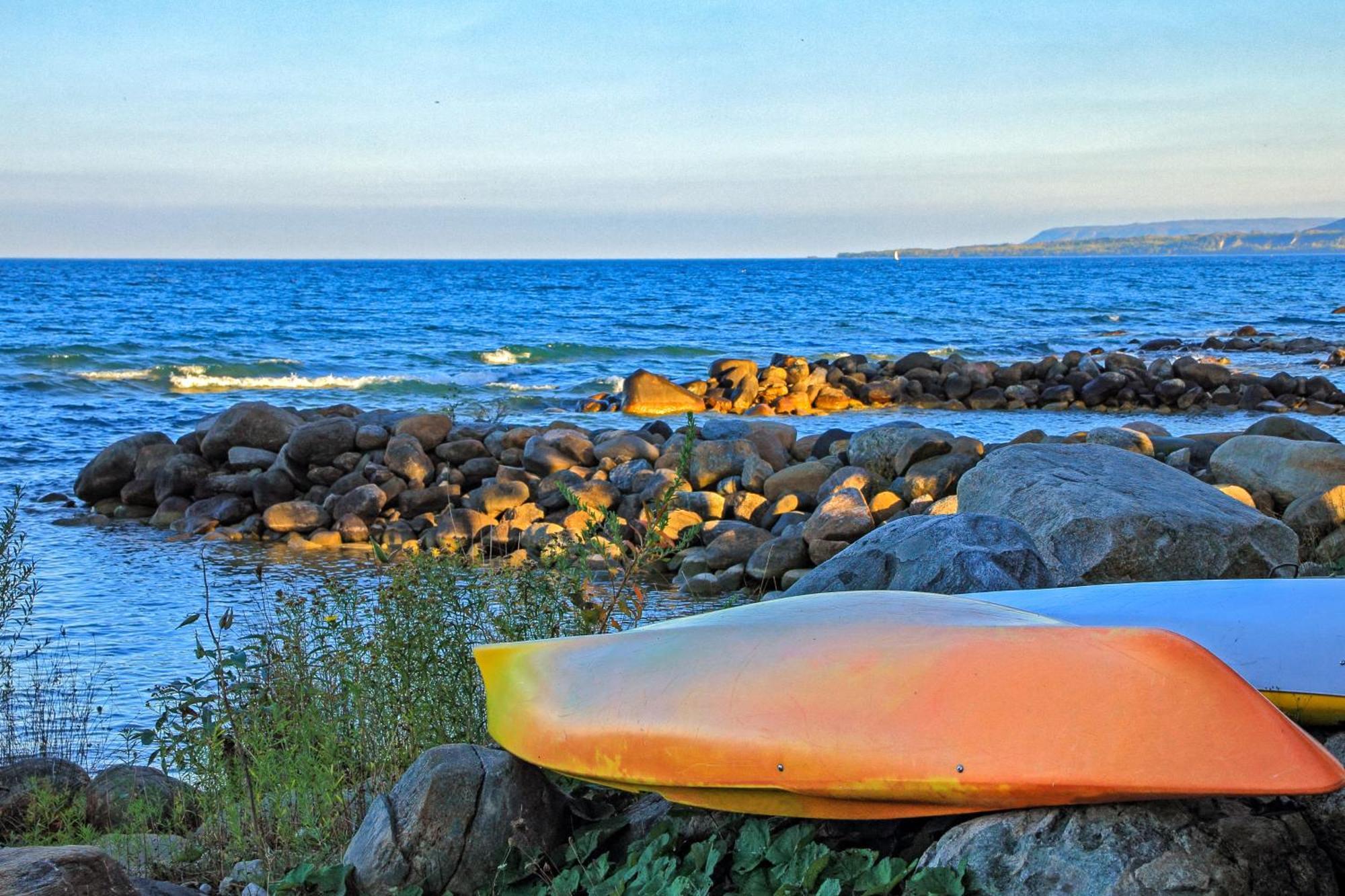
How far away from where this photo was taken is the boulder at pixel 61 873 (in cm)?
281

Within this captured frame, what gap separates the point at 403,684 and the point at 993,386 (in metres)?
16.7

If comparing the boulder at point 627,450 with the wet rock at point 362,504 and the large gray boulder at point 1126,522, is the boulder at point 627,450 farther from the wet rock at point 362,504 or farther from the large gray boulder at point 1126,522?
the large gray boulder at point 1126,522

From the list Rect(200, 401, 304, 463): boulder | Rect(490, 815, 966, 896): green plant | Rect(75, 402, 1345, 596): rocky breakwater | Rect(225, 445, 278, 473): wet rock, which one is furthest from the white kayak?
Rect(200, 401, 304, 463): boulder

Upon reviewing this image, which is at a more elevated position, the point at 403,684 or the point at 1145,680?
the point at 1145,680

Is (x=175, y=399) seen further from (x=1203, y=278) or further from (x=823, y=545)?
(x=1203, y=278)

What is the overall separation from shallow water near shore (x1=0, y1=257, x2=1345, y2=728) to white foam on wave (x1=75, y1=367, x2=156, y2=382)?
0.27 feet

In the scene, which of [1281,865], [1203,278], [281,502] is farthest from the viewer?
[1203,278]

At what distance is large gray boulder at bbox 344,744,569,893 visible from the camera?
10.9ft

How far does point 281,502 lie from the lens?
38.0 ft

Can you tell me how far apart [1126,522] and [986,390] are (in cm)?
1352

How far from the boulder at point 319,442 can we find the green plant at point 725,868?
9.59 m

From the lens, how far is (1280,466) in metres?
9.19

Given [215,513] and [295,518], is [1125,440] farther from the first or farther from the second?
[215,513]

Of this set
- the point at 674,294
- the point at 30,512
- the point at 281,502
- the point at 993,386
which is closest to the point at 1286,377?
the point at 993,386
